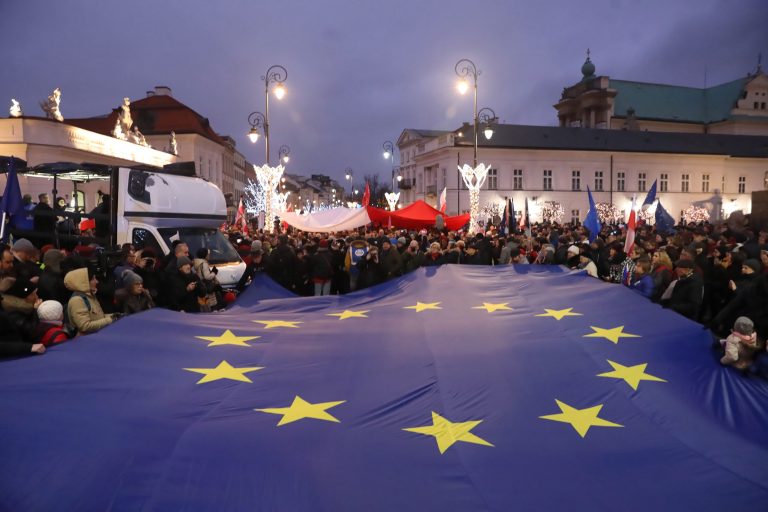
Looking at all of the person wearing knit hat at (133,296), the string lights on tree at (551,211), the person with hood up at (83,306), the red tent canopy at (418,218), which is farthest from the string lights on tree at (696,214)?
the person with hood up at (83,306)

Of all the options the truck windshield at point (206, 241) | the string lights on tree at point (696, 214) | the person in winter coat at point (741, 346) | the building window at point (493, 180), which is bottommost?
the person in winter coat at point (741, 346)

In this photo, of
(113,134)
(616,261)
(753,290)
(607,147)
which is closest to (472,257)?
(616,261)

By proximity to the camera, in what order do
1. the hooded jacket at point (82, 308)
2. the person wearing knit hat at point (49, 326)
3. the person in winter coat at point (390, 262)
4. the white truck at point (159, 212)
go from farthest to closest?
the person in winter coat at point (390, 262) → the white truck at point (159, 212) → the hooded jacket at point (82, 308) → the person wearing knit hat at point (49, 326)

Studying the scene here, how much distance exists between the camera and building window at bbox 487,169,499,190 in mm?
68062

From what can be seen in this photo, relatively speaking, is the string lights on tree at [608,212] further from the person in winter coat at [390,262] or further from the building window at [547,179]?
the person in winter coat at [390,262]

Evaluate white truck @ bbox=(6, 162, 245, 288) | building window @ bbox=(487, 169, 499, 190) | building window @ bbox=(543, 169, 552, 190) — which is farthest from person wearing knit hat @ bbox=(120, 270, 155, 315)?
building window @ bbox=(543, 169, 552, 190)

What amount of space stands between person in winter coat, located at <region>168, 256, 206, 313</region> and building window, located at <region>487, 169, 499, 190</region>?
61.9 metres

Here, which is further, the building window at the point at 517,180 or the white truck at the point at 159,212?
the building window at the point at 517,180

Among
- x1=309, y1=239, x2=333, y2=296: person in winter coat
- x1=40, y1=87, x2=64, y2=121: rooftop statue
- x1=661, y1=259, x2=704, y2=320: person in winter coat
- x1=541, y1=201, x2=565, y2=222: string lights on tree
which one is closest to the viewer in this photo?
x1=661, y1=259, x2=704, y2=320: person in winter coat

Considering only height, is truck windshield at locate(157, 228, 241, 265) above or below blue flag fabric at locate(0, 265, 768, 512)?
above

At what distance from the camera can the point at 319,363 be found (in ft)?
20.3

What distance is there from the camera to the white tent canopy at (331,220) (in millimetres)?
17609

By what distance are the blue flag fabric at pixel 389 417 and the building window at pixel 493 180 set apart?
61807 millimetres

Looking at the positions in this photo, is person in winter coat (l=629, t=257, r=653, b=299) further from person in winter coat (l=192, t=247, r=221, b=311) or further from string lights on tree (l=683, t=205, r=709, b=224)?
string lights on tree (l=683, t=205, r=709, b=224)
